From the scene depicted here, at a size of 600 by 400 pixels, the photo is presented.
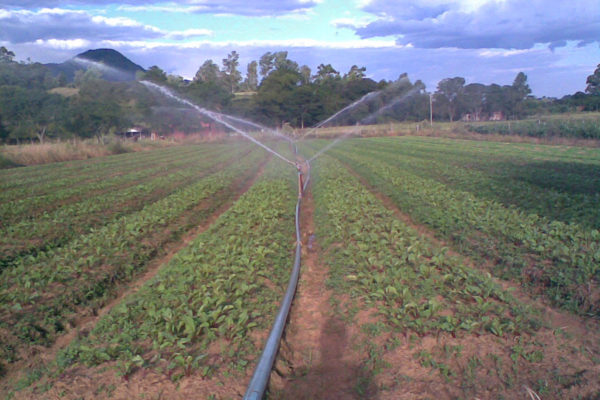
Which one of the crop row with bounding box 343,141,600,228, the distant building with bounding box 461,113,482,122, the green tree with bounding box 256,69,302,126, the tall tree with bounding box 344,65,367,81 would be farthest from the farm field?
the distant building with bounding box 461,113,482,122

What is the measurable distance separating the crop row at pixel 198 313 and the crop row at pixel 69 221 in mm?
3248

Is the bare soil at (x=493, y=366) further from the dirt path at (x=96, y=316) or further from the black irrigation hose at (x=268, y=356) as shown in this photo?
the dirt path at (x=96, y=316)

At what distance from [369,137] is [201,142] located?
2092cm

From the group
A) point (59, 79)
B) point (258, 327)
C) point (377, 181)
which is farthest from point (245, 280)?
point (59, 79)

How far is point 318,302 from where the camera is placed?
6746 millimetres

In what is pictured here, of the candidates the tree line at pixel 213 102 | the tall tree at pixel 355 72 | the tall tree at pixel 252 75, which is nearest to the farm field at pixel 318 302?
the tree line at pixel 213 102

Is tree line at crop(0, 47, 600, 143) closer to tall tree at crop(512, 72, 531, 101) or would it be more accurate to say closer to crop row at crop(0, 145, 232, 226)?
tall tree at crop(512, 72, 531, 101)

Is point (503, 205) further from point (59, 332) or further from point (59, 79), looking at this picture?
point (59, 79)

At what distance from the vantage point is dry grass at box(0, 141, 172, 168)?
100ft

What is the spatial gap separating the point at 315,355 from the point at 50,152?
33.4 metres

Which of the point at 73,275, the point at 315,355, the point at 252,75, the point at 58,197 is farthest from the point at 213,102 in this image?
the point at 252,75

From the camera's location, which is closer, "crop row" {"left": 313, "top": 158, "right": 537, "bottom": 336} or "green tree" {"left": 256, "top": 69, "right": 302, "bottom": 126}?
"crop row" {"left": 313, "top": 158, "right": 537, "bottom": 336}

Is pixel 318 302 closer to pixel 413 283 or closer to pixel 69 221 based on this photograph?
pixel 413 283

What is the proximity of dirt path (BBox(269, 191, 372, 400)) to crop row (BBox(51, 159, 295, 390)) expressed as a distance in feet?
1.17
